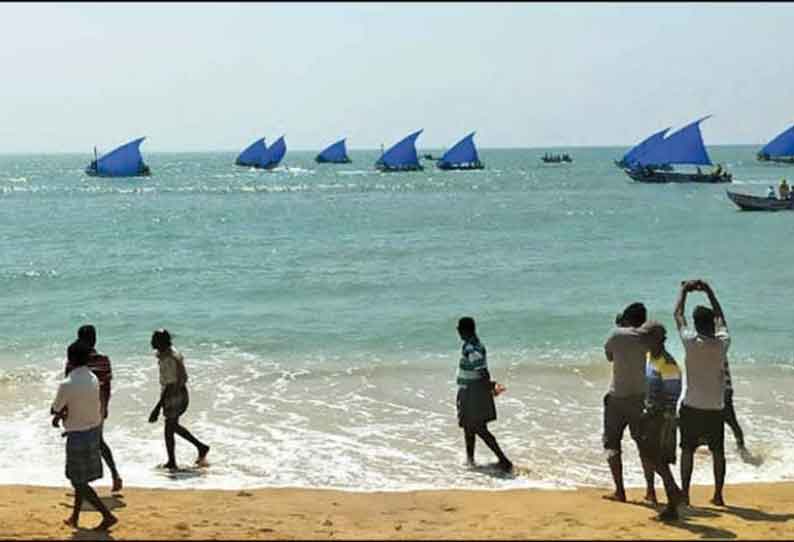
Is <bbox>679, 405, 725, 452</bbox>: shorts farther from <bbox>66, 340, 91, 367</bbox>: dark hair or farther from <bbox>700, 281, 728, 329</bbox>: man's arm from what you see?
<bbox>66, 340, 91, 367</bbox>: dark hair

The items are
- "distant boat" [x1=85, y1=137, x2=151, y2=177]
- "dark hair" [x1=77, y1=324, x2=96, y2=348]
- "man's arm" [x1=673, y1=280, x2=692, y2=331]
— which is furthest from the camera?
"distant boat" [x1=85, y1=137, x2=151, y2=177]

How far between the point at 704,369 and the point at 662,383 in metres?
0.36

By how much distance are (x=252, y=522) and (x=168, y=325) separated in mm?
11297

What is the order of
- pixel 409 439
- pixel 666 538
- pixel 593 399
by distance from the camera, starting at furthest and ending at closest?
1. pixel 593 399
2. pixel 409 439
3. pixel 666 538

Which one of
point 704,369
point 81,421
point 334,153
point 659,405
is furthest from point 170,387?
point 334,153

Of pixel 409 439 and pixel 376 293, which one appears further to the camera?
pixel 376 293

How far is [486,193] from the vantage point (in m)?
73.1

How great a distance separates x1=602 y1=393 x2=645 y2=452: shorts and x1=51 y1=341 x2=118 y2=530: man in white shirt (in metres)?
3.61

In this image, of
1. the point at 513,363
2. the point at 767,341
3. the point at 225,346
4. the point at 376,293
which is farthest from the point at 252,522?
the point at 376,293

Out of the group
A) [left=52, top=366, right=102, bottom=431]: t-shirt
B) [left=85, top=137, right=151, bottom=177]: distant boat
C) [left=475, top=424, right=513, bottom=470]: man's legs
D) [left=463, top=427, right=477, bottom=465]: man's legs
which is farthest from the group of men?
[left=85, top=137, right=151, bottom=177]: distant boat

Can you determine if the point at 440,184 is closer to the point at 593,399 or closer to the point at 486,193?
the point at 486,193

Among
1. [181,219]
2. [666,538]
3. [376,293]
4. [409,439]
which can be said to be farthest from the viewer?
[181,219]

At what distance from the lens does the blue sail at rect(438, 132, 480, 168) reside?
104125 mm

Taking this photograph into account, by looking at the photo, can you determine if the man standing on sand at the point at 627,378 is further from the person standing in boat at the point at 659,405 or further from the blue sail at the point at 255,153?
the blue sail at the point at 255,153
